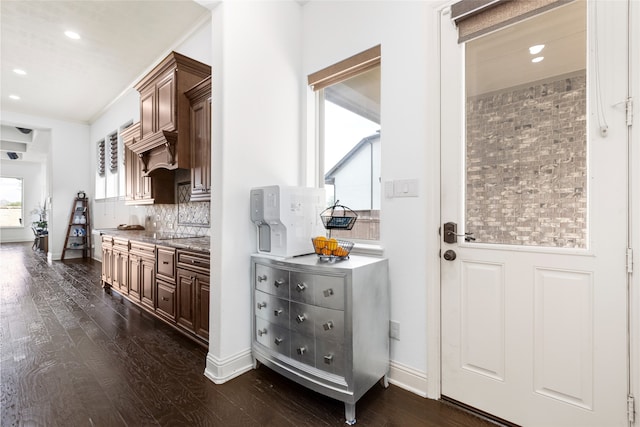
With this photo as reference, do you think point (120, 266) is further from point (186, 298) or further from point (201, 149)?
point (201, 149)

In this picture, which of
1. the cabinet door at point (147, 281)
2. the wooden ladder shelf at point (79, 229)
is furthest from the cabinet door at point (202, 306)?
the wooden ladder shelf at point (79, 229)

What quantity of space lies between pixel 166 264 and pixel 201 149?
115 cm

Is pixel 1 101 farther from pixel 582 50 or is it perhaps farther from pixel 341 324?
pixel 582 50

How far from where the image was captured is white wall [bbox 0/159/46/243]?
10.1 meters

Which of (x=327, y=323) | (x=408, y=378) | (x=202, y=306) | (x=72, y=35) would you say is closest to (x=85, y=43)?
(x=72, y=35)

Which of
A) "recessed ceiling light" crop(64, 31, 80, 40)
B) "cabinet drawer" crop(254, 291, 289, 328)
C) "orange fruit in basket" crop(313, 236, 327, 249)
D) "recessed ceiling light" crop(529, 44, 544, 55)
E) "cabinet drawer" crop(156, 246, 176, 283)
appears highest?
"recessed ceiling light" crop(64, 31, 80, 40)

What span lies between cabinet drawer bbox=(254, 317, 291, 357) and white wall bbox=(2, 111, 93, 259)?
702 cm

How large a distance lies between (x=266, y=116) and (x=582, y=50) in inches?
A: 74.7

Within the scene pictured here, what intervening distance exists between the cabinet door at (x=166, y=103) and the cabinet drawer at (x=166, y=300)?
156 cm

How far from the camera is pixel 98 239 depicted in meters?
6.79

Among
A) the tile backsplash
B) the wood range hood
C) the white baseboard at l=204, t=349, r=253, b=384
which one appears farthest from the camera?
the tile backsplash

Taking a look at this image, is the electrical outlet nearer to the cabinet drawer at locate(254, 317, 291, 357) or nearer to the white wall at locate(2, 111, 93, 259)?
the cabinet drawer at locate(254, 317, 291, 357)

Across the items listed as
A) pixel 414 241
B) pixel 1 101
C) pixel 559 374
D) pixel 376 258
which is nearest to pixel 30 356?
pixel 376 258

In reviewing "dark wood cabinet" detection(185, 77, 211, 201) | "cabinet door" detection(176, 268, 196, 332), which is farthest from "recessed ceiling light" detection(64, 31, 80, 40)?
"cabinet door" detection(176, 268, 196, 332)
